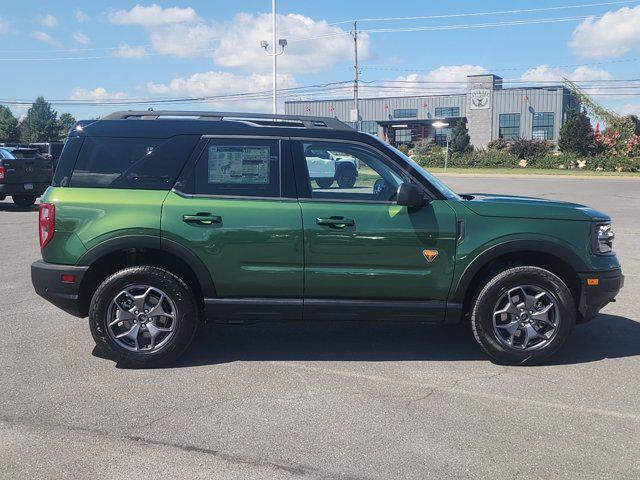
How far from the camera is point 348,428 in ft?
12.5

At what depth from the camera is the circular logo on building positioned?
72.5 metres

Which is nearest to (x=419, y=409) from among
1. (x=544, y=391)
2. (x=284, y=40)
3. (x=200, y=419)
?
(x=544, y=391)

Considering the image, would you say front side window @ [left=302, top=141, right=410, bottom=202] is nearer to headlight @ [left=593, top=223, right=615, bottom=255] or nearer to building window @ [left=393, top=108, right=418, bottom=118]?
headlight @ [left=593, top=223, right=615, bottom=255]

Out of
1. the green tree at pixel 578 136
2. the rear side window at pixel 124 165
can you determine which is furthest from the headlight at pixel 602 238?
the green tree at pixel 578 136

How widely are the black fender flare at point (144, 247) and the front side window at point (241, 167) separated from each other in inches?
20.6

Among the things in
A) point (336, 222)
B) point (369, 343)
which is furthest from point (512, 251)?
point (369, 343)

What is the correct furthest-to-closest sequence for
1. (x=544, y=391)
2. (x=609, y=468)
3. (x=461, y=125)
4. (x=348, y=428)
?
(x=461, y=125) < (x=544, y=391) < (x=348, y=428) < (x=609, y=468)

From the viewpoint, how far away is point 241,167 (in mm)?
4930

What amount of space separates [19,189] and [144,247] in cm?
1332

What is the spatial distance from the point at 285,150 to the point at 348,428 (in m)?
2.26

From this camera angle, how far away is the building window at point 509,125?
73.2 metres

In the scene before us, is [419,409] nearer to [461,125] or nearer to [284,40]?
[284,40]

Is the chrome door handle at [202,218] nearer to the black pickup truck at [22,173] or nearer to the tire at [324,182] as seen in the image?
the tire at [324,182]

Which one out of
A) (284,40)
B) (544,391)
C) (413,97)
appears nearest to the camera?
(544,391)
